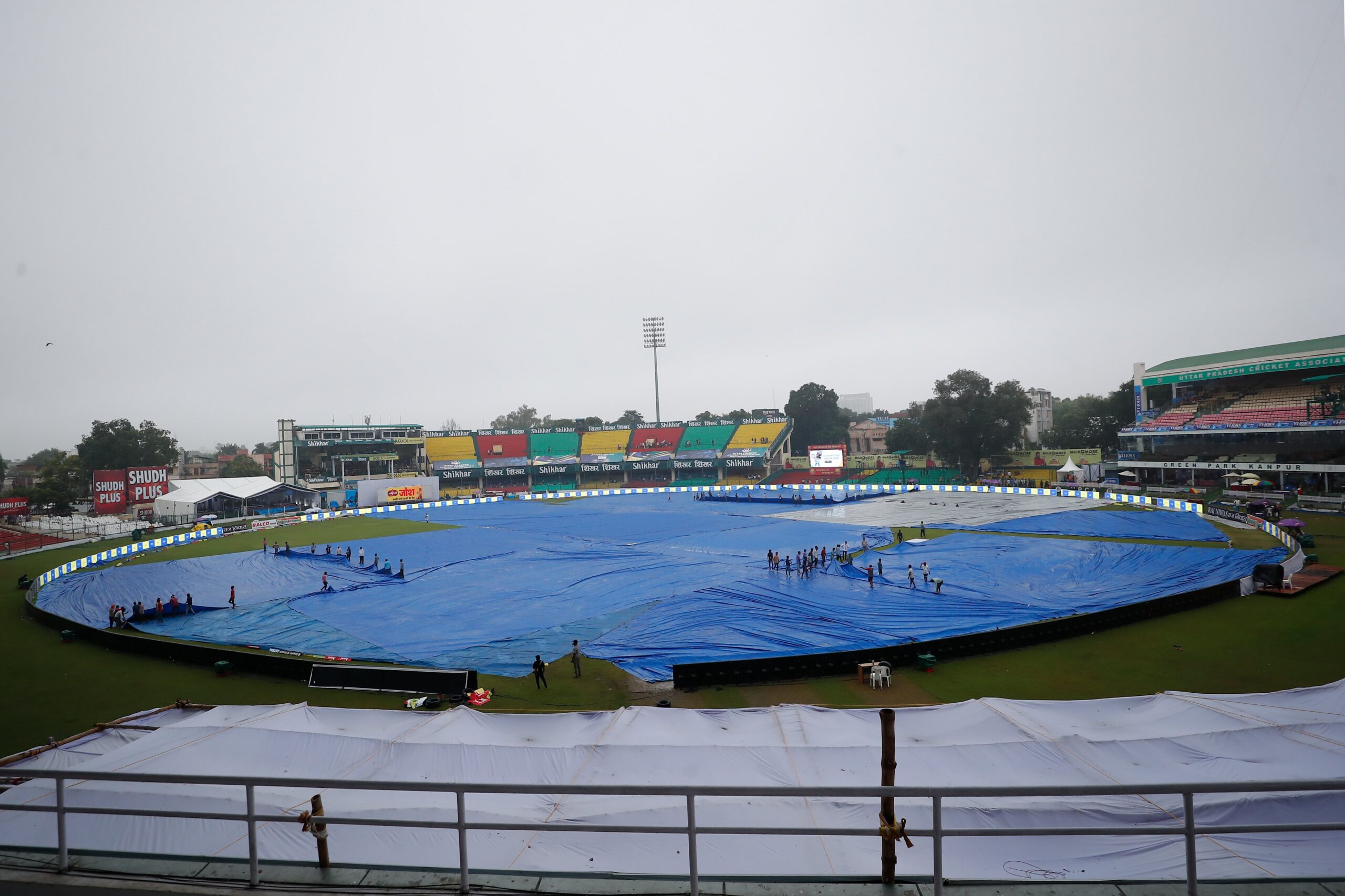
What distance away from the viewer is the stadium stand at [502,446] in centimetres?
9000

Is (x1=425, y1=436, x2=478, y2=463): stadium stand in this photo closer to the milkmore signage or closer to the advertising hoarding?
the milkmore signage

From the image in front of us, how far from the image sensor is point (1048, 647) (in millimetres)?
17953

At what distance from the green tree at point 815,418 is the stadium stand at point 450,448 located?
4780 centimetres

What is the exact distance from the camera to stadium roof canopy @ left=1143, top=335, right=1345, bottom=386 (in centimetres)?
4900

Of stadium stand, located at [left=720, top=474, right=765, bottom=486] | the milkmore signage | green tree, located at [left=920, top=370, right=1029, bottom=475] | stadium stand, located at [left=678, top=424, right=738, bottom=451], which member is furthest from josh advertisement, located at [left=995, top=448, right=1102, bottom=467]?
the milkmore signage

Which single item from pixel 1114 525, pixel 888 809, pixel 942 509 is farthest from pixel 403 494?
pixel 888 809

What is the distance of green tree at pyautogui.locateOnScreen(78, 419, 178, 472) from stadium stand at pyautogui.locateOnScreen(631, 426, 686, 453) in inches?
2376

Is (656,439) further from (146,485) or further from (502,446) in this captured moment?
(146,485)

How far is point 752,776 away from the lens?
25.6 feet

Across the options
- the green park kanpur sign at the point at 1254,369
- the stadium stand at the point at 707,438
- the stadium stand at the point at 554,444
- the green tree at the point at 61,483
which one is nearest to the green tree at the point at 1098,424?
the green park kanpur sign at the point at 1254,369

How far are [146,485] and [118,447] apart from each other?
25042 millimetres

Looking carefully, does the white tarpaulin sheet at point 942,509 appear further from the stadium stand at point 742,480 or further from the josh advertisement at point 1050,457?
the stadium stand at point 742,480

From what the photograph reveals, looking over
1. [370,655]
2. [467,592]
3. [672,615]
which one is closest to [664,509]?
[467,592]

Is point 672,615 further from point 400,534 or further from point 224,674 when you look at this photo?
point 400,534
